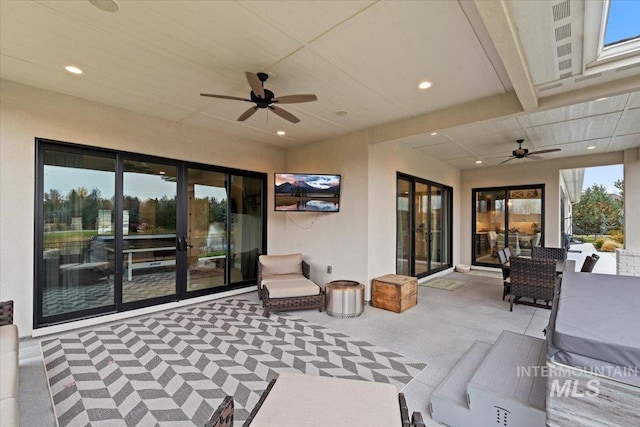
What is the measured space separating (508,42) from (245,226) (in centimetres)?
506

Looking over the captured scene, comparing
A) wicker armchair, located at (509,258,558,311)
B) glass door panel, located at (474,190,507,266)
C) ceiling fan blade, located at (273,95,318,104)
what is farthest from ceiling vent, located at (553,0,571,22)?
glass door panel, located at (474,190,507,266)

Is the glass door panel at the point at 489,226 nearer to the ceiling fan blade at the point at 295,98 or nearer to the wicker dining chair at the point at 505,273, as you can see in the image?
the wicker dining chair at the point at 505,273

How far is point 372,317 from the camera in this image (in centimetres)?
432

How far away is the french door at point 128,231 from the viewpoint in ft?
12.3

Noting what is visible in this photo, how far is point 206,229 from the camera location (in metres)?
5.30

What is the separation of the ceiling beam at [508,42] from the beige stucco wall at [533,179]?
5.27 m

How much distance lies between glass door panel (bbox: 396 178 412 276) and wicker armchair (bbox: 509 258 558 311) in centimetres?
202

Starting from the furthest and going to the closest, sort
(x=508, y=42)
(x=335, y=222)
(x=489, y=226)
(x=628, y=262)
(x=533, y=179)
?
(x=489, y=226) → (x=533, y=179) → (x=628, y=262) → (x=335, y=222) → (x=508, y=42)

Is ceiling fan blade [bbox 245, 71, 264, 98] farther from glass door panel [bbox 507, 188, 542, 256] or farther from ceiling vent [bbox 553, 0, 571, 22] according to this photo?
glass door panel [bbox 507, 188, 542, 256]

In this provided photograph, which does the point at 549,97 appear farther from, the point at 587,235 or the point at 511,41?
the point at 587,235

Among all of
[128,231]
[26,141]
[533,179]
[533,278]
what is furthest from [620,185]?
[26,141]

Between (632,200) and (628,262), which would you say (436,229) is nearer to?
(628,262)

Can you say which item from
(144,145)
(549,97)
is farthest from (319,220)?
(549,97)

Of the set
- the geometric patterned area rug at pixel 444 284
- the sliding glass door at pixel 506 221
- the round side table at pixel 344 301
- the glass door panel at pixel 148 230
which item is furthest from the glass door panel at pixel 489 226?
the glass door panel at pixel 148 230
